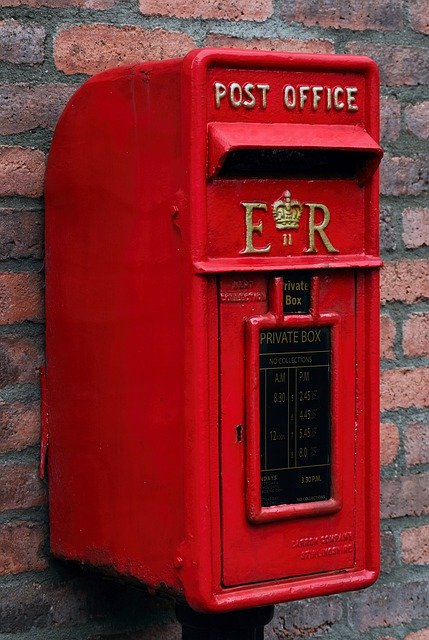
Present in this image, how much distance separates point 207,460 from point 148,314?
0.23 m

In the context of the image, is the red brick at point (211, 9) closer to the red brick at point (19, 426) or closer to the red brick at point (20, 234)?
the red brick at point (20, 234)

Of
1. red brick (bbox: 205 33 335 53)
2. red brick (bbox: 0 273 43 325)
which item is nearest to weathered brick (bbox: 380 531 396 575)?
red brick (bbox: 0 273 43 325)

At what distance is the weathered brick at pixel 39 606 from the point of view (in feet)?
6.58

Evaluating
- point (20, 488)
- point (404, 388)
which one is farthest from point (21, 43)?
point (404, 388)

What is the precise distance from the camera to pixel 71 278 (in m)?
1.91

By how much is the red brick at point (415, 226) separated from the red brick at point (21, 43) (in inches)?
30.9

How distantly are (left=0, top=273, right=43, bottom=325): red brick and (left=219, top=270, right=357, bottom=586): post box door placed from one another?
445mm

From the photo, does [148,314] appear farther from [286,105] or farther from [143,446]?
[286,105]

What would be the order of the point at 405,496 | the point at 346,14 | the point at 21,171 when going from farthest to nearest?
the point at 405,496
the point at 346,14
the point at 21,171

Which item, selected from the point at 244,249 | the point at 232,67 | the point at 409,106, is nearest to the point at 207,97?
the point at 232,67

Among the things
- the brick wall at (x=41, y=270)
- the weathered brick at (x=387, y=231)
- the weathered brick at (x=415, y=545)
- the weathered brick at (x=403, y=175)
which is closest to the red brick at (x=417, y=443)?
the brick wall at (x=41, y=270)

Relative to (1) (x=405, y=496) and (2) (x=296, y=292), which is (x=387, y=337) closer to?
(1) (x=405, y=496)

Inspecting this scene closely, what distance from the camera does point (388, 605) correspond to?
2.38 m

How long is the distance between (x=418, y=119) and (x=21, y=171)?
0.83 m
